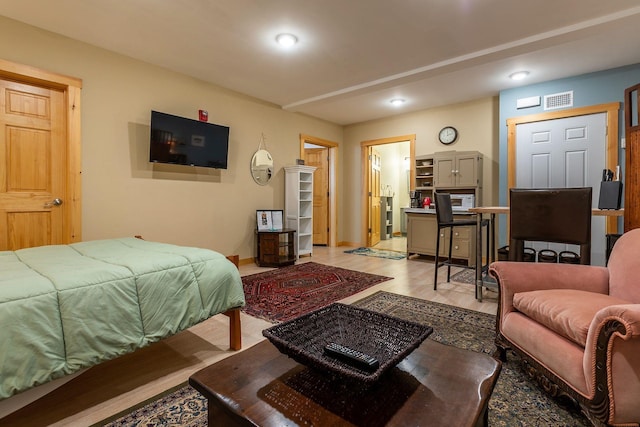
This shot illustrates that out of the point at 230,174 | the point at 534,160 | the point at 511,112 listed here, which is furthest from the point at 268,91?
the point at 534,160

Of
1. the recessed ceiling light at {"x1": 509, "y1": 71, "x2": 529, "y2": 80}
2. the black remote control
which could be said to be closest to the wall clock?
the recessed ceiling light at {"x1": 509, "y1": 71, "x2": 529, "y2": 80}

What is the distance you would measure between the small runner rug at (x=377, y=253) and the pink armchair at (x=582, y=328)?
350cm

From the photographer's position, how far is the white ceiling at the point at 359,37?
255 centimetres

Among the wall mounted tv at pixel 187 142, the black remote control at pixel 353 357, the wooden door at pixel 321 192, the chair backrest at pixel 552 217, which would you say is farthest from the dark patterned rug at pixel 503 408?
the wooden door at pixel 321 192

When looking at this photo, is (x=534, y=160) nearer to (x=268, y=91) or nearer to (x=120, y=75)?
(x=268, y=91)

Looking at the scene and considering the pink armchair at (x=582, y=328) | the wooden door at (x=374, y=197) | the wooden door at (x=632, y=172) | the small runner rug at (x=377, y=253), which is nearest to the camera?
the pink armchair at (x=582, y=328)

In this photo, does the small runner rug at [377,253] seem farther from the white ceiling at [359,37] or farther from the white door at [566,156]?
the white ceiling at [359,37]

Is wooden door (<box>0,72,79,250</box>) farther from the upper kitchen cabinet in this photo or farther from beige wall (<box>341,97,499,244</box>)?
the upper kitchen cabinet

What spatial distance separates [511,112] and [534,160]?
30.0 inches

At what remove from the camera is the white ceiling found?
2.55 meters

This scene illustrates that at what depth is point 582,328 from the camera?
1229 mm

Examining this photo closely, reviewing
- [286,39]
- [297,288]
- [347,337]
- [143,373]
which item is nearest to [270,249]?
[297,288]

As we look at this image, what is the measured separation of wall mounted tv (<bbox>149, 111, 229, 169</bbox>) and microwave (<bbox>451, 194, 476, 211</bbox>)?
11.7 ft

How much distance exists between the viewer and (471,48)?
10.6ft
